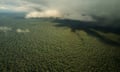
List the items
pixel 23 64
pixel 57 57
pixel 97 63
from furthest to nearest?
pixel 57 57 → pixel 97 63 → pixel 23 64

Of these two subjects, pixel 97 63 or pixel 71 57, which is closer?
pixel 97 63

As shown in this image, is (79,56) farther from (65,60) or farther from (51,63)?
(51,63)

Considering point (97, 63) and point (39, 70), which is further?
point (97, 63)

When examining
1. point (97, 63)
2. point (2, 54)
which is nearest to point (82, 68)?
point (97, 63)

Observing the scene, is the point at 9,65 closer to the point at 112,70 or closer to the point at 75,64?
the point at 75,64

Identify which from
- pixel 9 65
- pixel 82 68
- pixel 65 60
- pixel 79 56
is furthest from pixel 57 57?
pixel 9 65

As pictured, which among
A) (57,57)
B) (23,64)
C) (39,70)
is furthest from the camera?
(57,57)

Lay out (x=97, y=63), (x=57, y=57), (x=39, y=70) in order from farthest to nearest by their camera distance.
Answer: (x=57, y=57)
(x=97, y=63)
(x=39, y=70)

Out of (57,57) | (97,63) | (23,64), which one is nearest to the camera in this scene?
(23,64)
